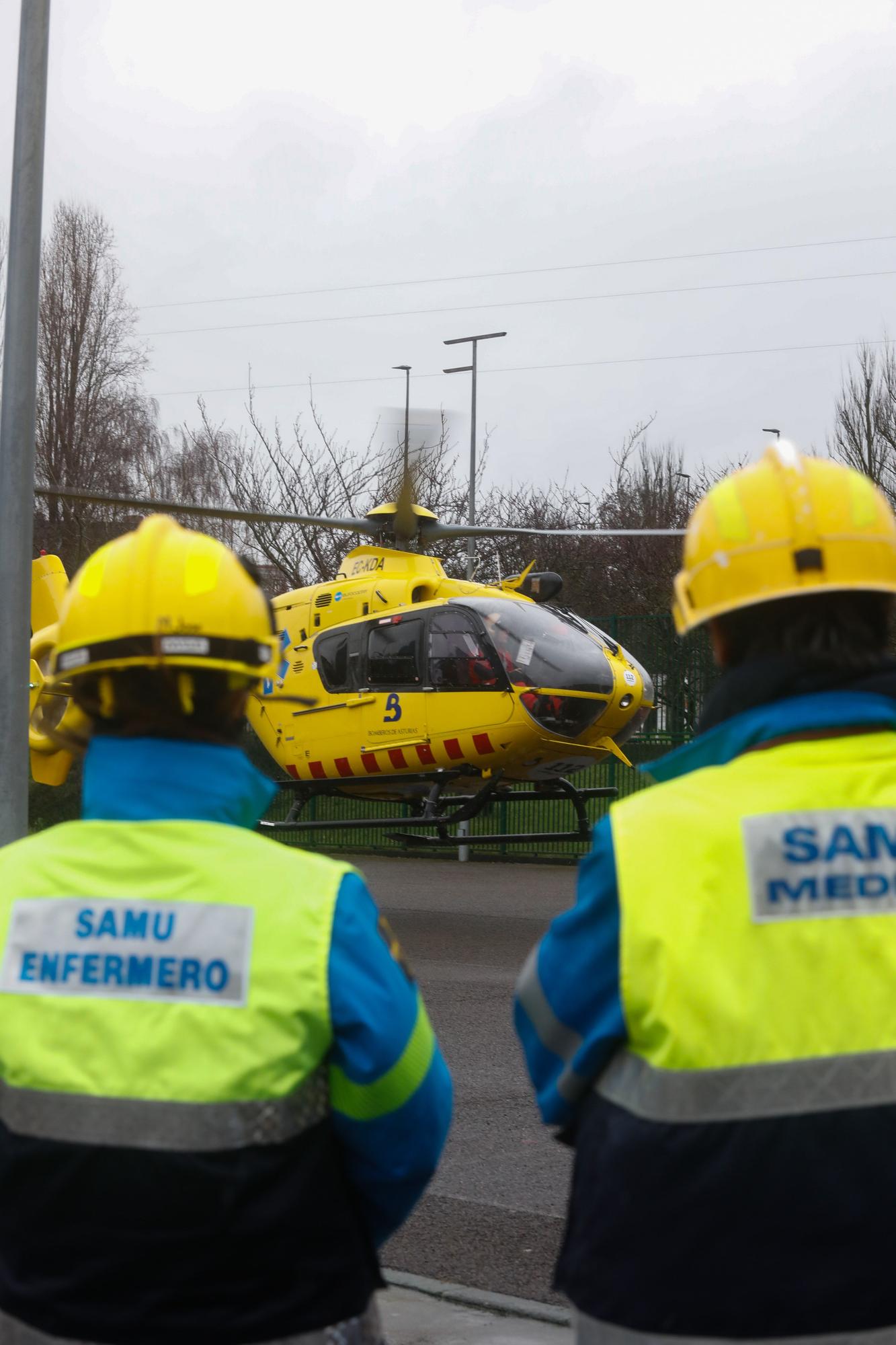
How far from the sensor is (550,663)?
490 inches

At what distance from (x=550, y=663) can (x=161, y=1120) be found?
10.7m

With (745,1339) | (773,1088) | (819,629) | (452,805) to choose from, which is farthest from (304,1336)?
(452,805)

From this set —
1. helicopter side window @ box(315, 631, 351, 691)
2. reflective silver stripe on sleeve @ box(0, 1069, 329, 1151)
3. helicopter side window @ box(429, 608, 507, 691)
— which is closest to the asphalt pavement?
helicopter side window @ box(429, 608, 507, 691)

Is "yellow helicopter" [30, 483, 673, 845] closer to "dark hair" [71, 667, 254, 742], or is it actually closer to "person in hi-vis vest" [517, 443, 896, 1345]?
"dark hair" [71, 667, 254, 742]

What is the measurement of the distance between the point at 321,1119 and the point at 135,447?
3805 cm

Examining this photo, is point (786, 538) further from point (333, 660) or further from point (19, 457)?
point (333, 660)

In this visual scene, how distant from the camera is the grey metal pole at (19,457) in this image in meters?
6.91

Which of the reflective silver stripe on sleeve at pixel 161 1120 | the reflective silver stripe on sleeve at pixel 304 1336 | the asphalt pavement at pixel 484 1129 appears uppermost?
the reflective silver stripe on sleeve at pixel 161 1120

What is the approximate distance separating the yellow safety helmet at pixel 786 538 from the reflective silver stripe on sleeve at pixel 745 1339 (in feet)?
3.16

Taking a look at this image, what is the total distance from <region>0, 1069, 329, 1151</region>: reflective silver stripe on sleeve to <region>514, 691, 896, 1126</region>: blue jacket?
36 cm

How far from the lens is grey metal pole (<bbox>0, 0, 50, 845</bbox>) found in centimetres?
691

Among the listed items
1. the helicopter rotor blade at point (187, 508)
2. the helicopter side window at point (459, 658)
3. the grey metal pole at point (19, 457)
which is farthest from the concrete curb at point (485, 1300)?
the helicopter side window at point (459, 658)

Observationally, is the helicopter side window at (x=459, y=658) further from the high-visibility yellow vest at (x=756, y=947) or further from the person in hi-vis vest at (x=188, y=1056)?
the high-visibility yellow vest at (x=756, y=947)

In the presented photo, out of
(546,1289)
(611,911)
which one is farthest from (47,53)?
(611,911)
